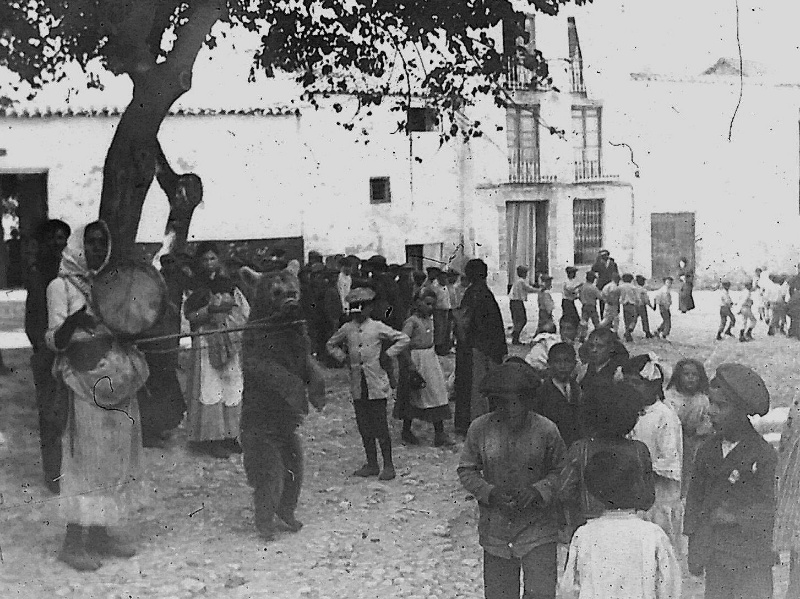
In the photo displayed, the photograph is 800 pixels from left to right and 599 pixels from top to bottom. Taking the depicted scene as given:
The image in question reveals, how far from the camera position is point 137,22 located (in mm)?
3824

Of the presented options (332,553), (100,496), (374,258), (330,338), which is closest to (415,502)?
(332,553)

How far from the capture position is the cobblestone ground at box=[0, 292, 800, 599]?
137 inches

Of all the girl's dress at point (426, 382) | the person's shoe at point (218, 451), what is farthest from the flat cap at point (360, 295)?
the person's shoe at point (218, 451)

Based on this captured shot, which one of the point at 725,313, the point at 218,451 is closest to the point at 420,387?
the point at 218,451

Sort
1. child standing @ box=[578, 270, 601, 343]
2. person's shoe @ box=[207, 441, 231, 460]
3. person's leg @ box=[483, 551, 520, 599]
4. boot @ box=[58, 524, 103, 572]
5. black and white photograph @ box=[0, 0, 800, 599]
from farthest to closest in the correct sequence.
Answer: child standing @ box=[578, 270, 601, 343] < person's shoe @ box=[207, 441, 231, 460] < black and white photograph @ box=[0, 0, 800, 599] < boot @ box=[58, 524, 103, 572] < person's leg @ box=[483, 551, 520, 599]

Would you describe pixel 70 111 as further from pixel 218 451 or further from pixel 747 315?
pixel 747 315

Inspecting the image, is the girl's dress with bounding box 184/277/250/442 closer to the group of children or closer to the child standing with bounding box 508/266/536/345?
the child standing with bounding box 508/266/536/345

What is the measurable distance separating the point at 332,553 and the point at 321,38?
2.25 metres

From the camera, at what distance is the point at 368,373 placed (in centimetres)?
430

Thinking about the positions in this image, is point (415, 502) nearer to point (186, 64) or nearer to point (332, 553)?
point (332, 553)

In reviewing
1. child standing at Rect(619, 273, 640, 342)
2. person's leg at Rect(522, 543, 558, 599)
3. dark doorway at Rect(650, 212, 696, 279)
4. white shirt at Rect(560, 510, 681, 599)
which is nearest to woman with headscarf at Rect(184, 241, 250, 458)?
person's leg at Rect(522, 543, 558, 599)

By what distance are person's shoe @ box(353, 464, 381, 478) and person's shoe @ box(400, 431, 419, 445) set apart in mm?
299

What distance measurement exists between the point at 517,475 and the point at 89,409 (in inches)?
65.3

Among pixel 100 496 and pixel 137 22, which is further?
pixel 137 22
